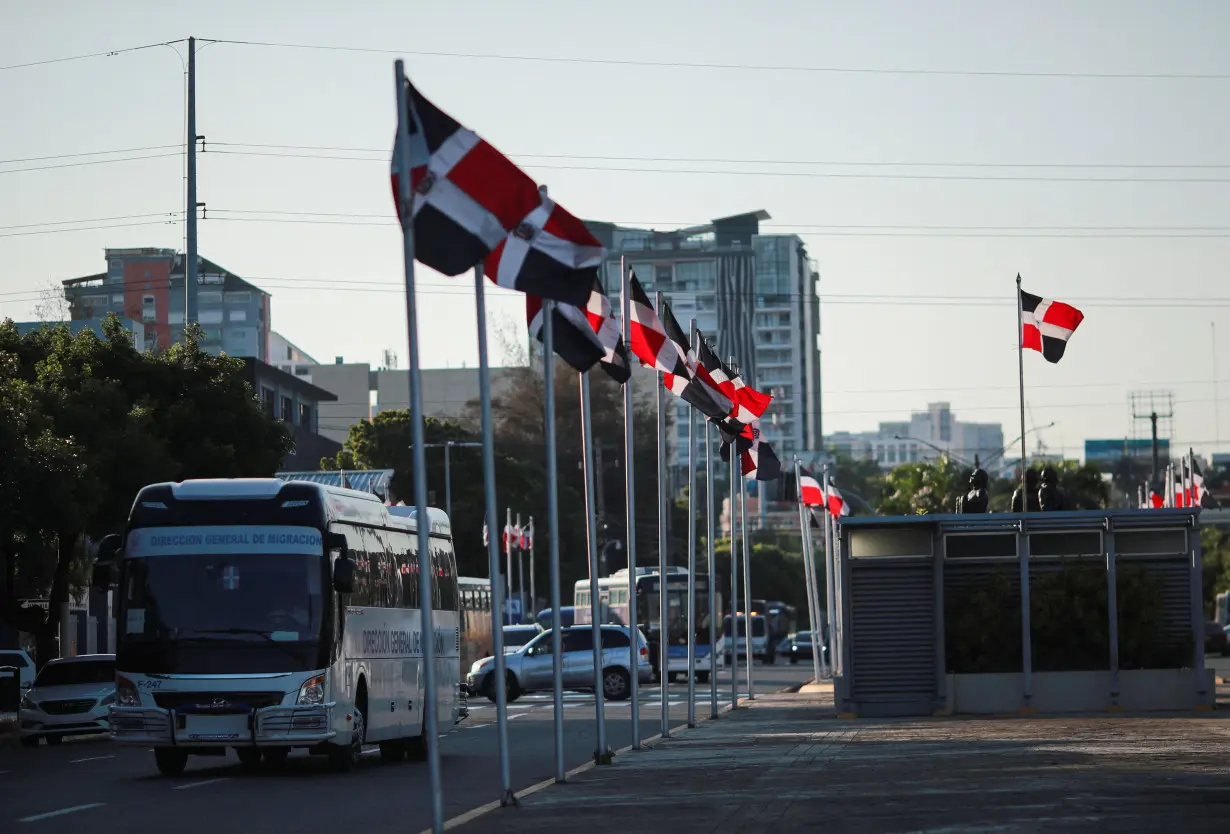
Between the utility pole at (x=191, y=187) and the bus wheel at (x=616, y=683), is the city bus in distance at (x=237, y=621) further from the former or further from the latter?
the utility pole at (x=191, y=187)

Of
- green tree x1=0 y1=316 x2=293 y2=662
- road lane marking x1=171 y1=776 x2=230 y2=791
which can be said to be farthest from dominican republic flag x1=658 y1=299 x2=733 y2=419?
green tree x1=0 y1=316 x2=293 y2=662

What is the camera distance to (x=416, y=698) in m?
26.5

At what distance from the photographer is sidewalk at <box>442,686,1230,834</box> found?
14812 mm

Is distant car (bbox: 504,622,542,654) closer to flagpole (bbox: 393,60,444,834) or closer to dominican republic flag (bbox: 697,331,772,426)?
dominican republic flag (bbox: 697,331,772,426)

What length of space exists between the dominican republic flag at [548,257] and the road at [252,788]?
455 cm

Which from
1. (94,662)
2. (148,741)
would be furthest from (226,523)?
(94,662)

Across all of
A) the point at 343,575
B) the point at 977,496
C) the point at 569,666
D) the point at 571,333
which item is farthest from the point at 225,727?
the point at 569,666

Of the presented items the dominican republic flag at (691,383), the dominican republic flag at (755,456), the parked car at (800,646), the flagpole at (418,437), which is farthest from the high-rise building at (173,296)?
the flagpole at (418,437)

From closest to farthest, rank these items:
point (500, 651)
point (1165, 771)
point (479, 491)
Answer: point (500, 651), point (1165, 771), point (479, 491)

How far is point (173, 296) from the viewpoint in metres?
150

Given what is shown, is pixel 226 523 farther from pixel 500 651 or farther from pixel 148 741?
pixel 500 651

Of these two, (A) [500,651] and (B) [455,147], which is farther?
(A) [500,651]

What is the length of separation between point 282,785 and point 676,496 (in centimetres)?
11680

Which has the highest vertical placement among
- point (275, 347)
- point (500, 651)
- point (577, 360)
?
point (275, 347)
